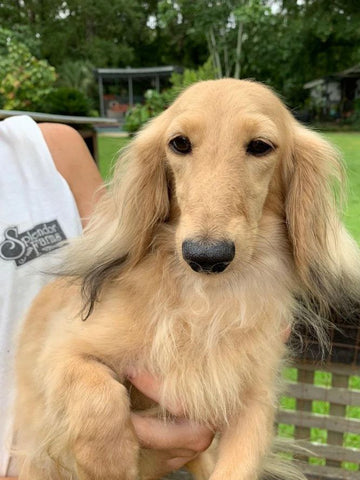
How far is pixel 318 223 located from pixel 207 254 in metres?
0.55

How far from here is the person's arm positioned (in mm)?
2059

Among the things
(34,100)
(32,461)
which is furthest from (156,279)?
(34,100)

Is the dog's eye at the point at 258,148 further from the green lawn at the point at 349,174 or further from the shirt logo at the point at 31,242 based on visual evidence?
the shirt logo at the point at 31,242

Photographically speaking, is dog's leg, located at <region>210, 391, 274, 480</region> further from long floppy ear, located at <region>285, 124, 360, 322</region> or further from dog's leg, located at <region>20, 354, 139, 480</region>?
long floppy ear, located at <region>285, 124, 360, 322</region>

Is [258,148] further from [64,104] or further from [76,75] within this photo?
[76,75]

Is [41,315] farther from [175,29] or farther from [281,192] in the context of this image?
[175,29]

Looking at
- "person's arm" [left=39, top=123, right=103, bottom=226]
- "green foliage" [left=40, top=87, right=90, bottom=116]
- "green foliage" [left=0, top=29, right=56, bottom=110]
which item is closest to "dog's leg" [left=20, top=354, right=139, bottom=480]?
"person's arm" [left=39, top=123, right=103, bottom=226]

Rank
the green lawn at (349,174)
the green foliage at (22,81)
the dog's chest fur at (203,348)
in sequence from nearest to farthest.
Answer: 1. the dog's chest fur at (203,348)
2. the green lawn at (349,174)
3. the green foliage at (22,81)

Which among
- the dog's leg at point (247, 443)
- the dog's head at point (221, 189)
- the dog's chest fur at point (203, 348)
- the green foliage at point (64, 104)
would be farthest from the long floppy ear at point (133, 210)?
the green foliage at point (64, 104)

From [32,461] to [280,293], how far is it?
Answer: 98 centimetres

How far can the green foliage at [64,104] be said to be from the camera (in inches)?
433

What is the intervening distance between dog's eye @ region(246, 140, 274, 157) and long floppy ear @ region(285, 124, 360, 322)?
0.19 metres

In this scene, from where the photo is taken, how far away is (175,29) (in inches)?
1257

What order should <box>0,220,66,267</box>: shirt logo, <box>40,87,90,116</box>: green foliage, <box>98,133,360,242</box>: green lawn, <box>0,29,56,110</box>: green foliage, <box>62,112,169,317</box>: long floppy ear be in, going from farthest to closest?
<box>0,29,56,110</box>: green foliage, <box>40,87,90,116</box>: green foliage, <box>98,133,360,242</box>: green lawn, <box>0,220,66,267</box>: shirt logo, <box>62,112,169,317</box>: long floppy ear
